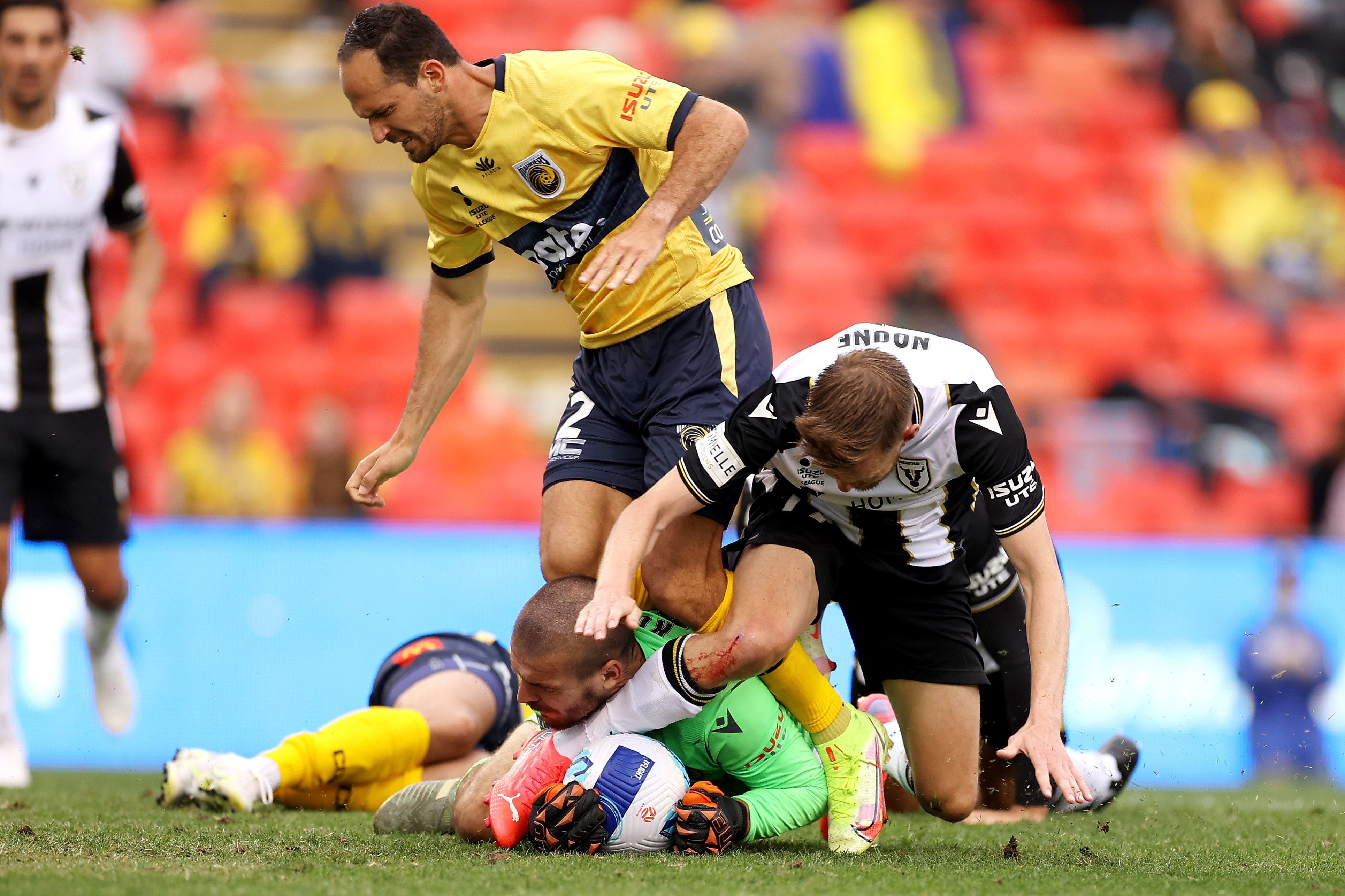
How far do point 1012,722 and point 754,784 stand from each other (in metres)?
1.70

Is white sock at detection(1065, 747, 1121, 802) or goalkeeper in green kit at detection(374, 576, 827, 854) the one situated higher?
goalkeeper in green kit at detection(374, 576, 827, 854)

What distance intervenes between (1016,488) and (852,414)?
561mm

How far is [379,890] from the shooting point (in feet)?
9.95

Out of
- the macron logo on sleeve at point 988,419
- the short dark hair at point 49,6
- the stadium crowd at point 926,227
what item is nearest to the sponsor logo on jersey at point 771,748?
the macron logo on sleeve at point 988,419

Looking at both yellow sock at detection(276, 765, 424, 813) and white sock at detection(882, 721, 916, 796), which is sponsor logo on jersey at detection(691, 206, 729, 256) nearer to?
white sock at detection(882, 721, 916, 796)

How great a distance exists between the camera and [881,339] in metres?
4.05

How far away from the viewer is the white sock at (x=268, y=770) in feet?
15.1

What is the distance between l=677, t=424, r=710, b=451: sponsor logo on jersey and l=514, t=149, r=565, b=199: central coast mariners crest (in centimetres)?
84

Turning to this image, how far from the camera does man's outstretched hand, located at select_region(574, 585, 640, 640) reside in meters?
3.36

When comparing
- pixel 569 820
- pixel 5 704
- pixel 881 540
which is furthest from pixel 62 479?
pixel 881 540

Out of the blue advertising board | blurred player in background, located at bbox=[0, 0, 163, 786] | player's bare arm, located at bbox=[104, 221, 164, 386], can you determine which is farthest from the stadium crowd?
blurred player in background, located at bbox=[0, 0, 163, 786]

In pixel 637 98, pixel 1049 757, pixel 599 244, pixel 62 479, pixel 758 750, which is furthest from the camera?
pixel 62 479

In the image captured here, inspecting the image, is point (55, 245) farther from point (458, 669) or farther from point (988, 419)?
point (988, 419)

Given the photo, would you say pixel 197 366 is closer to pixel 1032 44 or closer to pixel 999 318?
pixel 999 318
